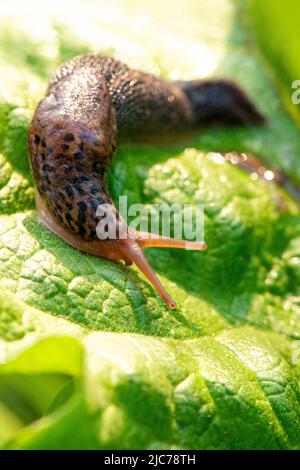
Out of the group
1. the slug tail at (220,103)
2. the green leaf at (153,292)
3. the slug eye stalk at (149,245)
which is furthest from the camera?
the slug tail at (220,103)

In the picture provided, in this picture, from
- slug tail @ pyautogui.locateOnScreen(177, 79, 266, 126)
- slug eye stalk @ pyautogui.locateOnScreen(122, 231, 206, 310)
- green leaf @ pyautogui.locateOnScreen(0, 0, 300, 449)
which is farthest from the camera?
slug tail @ pyautogui.locateOnScreen(177, 79, 266, 126)

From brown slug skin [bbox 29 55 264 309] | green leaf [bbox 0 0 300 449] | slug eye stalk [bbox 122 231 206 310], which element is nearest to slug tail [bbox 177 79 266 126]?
green leaf [bbox 0 0 300 449]

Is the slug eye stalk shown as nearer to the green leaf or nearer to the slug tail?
the green leaf

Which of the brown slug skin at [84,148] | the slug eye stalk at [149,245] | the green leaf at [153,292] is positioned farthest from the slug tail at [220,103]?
the slug eye stalk at [149,245]

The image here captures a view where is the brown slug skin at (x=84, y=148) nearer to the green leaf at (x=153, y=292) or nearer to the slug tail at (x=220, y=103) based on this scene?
the green leaf at (x=153, y=292)
